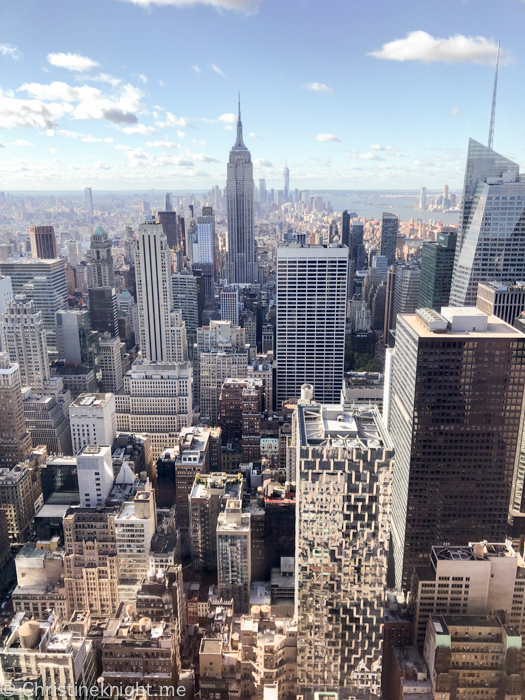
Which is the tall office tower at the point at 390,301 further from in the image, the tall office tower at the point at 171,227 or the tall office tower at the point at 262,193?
the tall office tower at the point at 171,227

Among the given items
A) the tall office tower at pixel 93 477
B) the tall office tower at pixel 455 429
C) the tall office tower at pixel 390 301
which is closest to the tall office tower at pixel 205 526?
the tall office tower at pixel 93 477

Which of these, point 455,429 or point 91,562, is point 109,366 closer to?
point 91,562

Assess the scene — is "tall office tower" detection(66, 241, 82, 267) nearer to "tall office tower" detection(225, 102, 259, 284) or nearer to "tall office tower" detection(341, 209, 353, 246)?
"tall office tower" detection(225, 102, 259, 284)

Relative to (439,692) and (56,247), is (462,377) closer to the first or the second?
(439,692)

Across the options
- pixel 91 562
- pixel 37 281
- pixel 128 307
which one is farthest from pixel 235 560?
pixel 128 307

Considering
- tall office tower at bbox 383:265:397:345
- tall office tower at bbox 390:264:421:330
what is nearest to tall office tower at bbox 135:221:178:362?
tall office tower at bbox 390:264:421:330
